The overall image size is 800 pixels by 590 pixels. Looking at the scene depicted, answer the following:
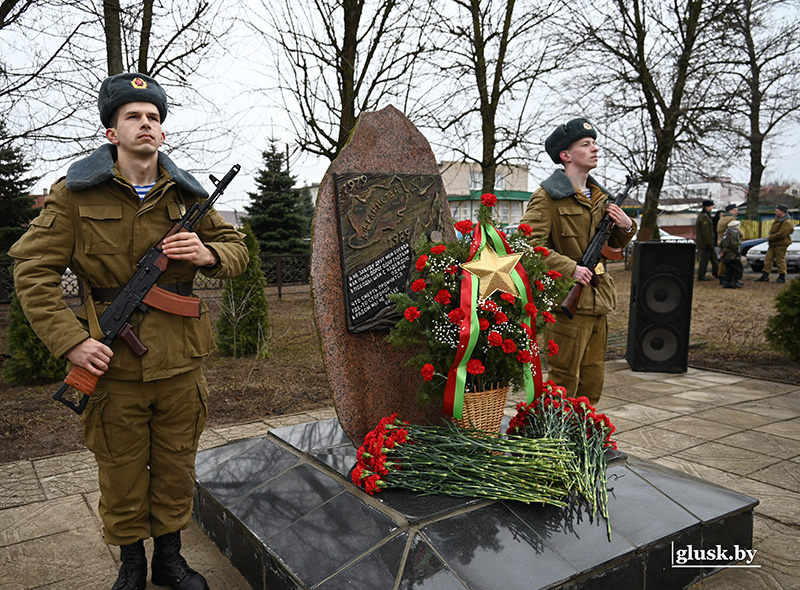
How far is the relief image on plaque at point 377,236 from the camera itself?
130 inches

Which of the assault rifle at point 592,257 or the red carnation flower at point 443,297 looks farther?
the assault rifle at point 592,257

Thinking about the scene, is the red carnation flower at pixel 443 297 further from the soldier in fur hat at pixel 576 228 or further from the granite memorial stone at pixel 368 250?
the soldier in fur hat at pixel 576 228

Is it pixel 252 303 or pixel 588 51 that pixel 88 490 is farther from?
pixel 588 51

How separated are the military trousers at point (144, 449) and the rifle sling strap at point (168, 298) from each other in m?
0.28

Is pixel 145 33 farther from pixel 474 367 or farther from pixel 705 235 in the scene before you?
pixel 705 235

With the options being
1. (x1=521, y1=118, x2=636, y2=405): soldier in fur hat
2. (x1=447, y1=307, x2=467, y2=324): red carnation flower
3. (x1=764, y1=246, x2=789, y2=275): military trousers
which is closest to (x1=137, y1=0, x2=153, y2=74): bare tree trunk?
(x1=521, y1=118, x2=636, y2=405): soldier in fur hat

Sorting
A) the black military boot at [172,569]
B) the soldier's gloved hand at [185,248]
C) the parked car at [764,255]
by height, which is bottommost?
the black military boot at [172,569]

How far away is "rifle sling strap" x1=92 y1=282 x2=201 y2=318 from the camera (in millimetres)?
2590

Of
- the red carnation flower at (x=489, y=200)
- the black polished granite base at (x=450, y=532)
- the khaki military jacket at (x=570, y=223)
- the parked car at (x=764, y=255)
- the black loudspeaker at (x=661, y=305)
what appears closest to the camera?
the black polished granite base at (x=450, y=532)

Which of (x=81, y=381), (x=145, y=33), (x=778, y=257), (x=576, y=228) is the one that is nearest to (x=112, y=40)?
(x=145, y=33)

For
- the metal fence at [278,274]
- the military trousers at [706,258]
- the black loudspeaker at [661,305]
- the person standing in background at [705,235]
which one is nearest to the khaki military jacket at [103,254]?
the black loudspeaker at [661,305]

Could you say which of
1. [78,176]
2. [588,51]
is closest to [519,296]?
[78,176]

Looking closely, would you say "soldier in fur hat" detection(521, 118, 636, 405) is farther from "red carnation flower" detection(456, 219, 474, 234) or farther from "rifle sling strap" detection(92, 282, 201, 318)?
"rifle sling strap" detection(92, 282, 201, 318)

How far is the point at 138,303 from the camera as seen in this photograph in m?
2.55
